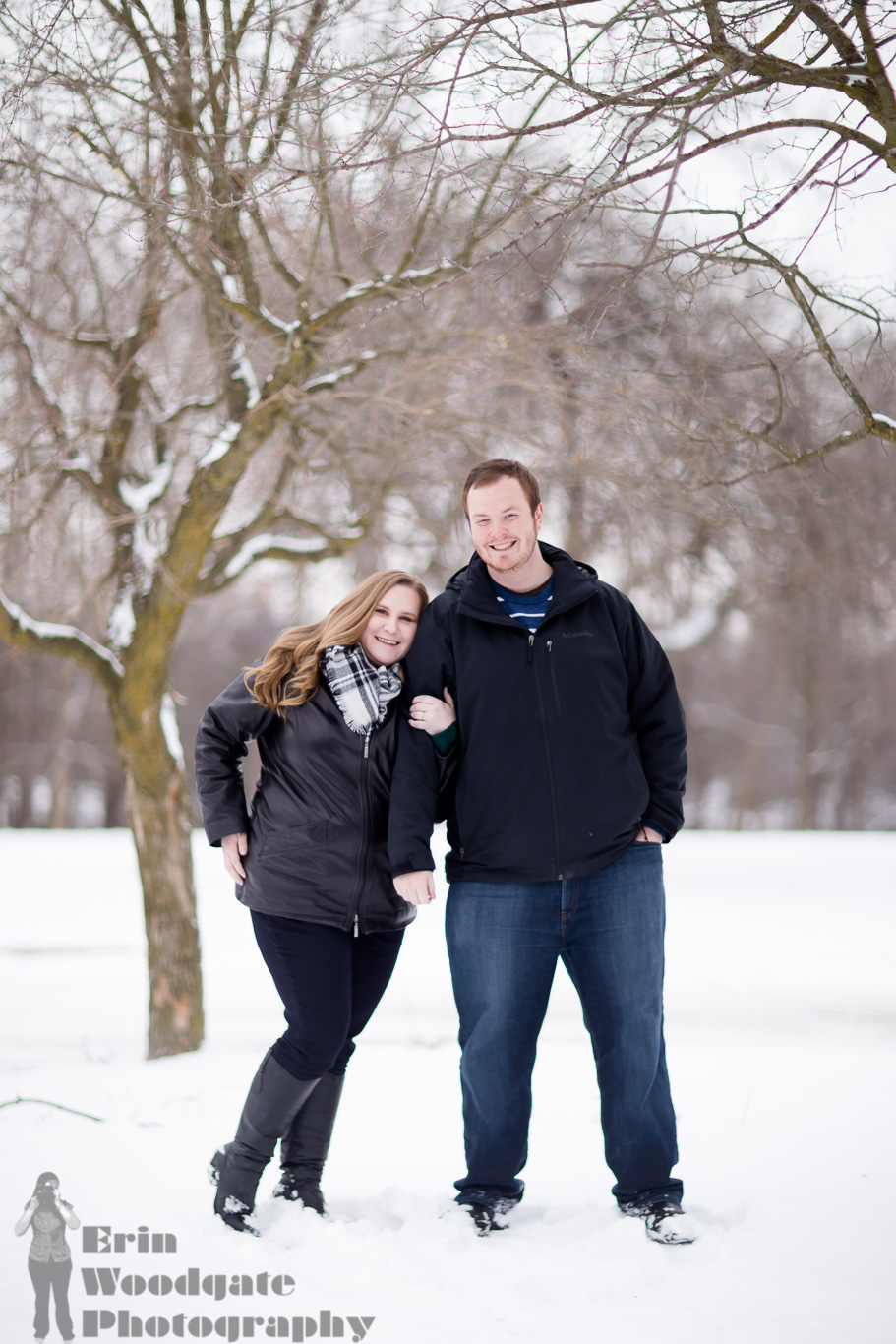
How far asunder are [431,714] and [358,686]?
0.75ft

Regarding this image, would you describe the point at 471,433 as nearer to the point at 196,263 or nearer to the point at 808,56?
the point at 196,263

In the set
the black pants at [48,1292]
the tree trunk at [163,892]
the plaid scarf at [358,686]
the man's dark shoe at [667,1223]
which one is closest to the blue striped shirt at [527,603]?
the plaid scarf at [358,686]

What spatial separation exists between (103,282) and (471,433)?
208 cm

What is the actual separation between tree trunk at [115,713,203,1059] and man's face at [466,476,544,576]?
10.3 feet

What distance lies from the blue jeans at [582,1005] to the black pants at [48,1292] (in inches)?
41.2

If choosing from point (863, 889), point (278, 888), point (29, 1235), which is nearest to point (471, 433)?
point (278, 888)

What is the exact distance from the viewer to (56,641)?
17.8ft

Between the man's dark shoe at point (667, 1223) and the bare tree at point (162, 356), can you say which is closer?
the man's dark shoe at point (667, 1223)

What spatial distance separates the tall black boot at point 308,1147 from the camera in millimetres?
2965

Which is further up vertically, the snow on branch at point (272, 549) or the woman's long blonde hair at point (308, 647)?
the snow on branch at point (272, 549)

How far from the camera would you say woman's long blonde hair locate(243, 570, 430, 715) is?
3.02 meters

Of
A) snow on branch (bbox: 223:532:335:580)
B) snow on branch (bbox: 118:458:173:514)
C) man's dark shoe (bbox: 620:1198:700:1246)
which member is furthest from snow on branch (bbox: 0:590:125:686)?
man's dark shoe (bbox: 620:1198:700:1246)

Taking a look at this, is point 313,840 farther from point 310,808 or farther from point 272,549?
point 272,549

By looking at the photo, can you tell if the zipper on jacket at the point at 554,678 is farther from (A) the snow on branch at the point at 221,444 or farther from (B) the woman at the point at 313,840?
(A) the snow on branch at the point at 221,444
